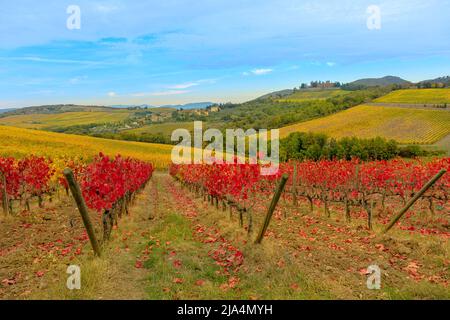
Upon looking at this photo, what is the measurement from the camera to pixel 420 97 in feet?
343

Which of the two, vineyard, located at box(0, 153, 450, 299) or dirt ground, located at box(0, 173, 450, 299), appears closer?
dirt ground, located at box(0, 173, 450, 299)

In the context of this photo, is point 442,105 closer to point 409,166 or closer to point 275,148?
point 275,148

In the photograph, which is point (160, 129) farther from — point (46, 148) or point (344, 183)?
point (344, 183)

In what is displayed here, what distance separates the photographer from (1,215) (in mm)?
14648

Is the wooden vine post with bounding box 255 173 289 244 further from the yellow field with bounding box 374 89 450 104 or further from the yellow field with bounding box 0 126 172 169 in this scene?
the yellow field with bounding box 374 89 450 104

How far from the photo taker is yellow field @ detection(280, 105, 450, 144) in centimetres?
7049

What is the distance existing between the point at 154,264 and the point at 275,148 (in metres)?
70.1

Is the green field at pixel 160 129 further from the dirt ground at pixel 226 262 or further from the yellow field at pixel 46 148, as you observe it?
the dirt ground at pixel 226 262

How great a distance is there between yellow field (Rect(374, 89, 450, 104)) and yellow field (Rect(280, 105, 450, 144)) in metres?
12.5

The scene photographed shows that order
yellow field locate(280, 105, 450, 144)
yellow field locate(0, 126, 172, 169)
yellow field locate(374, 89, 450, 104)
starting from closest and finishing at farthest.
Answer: yellow field locate(0, 126, 172, 169) < yellow field locate(280, 105, 450, 144) < yellow field locate(374, 89, 450, 104)

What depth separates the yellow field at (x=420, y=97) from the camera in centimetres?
9756
